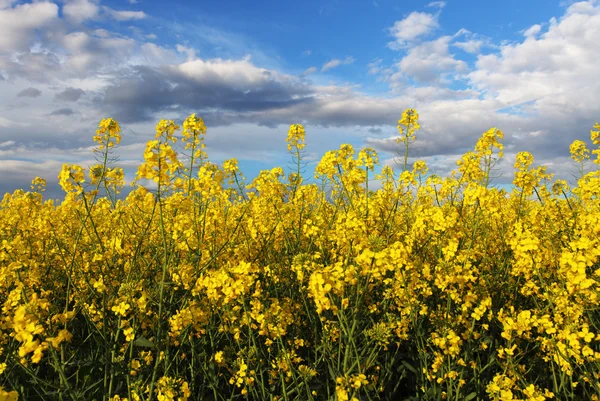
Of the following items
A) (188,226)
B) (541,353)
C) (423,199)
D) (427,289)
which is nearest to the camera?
(427,289)

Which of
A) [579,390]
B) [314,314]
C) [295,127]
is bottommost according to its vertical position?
[579,390]

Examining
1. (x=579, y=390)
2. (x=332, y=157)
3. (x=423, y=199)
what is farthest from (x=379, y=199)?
(x=579, y=390)

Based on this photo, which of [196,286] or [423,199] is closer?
[196,286]

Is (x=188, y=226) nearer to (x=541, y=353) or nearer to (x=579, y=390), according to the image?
(x=541, y=353)

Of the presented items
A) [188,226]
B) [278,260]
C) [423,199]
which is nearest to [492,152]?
[423,199]

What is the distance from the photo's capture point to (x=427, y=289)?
12.4ft

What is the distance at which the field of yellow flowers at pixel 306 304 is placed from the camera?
9.98ft

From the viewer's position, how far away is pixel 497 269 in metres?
4.85

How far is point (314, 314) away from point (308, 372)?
3.19 feet

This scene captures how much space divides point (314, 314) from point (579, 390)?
257cm

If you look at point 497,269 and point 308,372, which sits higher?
point 497,269

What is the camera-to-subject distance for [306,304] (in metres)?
3.68

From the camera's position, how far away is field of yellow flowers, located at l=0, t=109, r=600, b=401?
304cm

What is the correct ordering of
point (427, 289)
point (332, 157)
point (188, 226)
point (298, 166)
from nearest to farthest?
1. point (427, 289)
2. point (188, 226)
3. point (332, 157)
4. point (298, 166)
